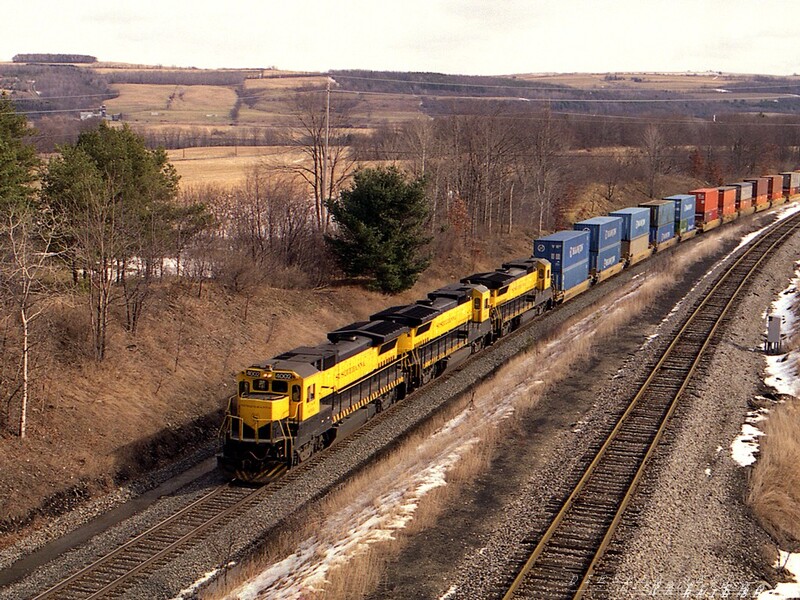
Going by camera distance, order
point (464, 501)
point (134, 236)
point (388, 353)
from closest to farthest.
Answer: point (464, 501) < point (388, 353) < point (134, 236)

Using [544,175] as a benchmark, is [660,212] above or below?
below

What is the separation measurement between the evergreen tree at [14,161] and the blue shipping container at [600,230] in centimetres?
3043

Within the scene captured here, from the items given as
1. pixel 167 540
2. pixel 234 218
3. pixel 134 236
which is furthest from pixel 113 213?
pixel 234 218

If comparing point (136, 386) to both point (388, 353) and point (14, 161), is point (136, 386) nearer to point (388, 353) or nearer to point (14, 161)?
point (388, 353)

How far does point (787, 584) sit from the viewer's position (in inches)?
615

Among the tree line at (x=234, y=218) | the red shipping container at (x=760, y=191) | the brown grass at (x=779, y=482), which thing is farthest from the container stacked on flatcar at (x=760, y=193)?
the brown grass at (x=779, y=482)

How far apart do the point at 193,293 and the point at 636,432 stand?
20.9 m

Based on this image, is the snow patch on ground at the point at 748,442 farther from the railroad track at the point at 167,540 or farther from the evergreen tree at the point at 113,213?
the evergreen tree at the point at 113,213

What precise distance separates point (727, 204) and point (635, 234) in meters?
24.7

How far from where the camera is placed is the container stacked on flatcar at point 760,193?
272ft

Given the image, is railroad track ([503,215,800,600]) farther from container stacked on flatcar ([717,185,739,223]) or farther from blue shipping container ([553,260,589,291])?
container stacked on flatcar ([717,185,739,223])

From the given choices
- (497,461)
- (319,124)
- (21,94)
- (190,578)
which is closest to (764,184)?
(319,124)

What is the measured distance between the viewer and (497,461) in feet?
72.8

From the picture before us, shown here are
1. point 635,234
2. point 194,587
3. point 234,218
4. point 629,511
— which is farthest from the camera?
point 635,234
